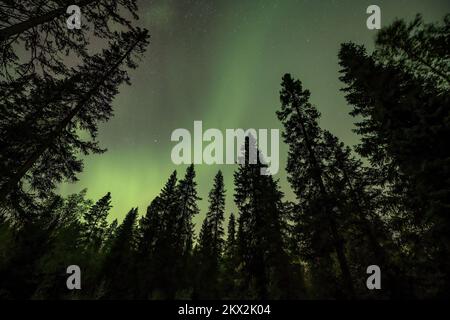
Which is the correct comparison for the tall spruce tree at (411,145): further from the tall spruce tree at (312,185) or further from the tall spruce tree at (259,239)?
the tall spruce tree at (259,239)

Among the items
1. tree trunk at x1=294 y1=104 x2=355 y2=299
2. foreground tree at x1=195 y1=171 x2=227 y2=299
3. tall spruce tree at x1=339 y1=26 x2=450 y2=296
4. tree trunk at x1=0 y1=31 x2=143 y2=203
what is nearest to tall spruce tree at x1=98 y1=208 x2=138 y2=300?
foreground tree at x1=195 y1=171 x2=227 y2=299

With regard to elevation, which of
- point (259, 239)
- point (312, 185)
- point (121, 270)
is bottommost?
point (121, 270)

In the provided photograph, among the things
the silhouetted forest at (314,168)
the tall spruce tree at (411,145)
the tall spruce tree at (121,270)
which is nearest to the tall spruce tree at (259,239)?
the silhouetted forest at (314,168)

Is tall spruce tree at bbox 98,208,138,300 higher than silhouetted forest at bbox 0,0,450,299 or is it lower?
lower

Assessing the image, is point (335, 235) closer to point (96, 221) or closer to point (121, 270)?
point (121, 270)

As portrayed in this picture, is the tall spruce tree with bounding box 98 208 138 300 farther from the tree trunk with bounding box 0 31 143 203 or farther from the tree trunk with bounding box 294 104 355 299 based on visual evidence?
the tree trunk with bounding box 294 104 355 299

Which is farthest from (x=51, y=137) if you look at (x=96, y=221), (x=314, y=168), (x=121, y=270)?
(x=96, y=221)

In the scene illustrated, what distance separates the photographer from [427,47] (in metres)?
11.6

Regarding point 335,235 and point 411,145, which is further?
point 335,235

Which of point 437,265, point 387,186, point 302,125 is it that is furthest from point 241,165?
point 437,265

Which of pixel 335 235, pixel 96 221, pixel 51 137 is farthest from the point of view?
pixel 96 221

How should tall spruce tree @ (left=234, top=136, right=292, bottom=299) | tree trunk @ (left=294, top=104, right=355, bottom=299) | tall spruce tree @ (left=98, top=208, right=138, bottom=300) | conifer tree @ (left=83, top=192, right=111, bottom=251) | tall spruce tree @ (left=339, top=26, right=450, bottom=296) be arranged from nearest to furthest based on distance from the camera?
1. tall spruce tree @ (left=339, top=26, right=450, bottom=296)
2. tree trunk @ (left=294, top=104, right=355, bottom=299)
3. tall spruce tree @ (left=234, top=136, right=292, bottom=299)
4. tall spruce tree @ (left=98, top=208, right=138, bottom=300)
5. conifer tree @ (left=83, top=192, right=111, bottom=251)
